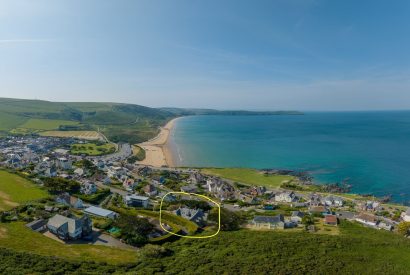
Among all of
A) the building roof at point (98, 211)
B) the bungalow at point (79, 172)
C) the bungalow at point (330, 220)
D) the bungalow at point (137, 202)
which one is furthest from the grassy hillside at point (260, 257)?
the bungalow at point (79, 172)

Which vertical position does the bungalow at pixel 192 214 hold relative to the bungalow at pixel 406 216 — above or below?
above

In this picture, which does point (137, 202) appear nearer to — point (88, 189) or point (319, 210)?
point (88, 189)

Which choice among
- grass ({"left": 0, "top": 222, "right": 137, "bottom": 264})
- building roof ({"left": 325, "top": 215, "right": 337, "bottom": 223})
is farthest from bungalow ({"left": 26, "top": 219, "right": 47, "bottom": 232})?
building roof ({"left": 325, "top": 215, "right": 337, "bottom": 223})

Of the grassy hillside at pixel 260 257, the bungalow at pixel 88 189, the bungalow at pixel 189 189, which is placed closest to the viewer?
the grassy hillside at pixel 260 257

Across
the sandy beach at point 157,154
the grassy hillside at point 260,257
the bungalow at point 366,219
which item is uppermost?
the grassy hillside at point 260,257

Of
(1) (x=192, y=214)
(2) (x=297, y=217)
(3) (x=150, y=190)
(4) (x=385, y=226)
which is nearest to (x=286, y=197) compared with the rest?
(2) (x=297, y=217)

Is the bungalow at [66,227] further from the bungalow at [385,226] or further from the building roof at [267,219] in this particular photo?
the bungalow at [385,226]

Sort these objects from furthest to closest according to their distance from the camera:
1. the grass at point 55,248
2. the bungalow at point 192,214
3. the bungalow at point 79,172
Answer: the bungalow at point 79,172, the bungalow at point 192,214, the grass at point 55,248

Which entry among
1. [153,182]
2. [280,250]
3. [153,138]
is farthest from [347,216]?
[153,138]
